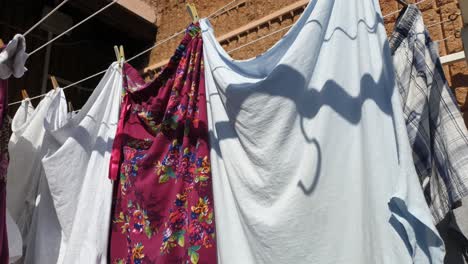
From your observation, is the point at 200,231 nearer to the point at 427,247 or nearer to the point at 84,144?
the point at 427,247

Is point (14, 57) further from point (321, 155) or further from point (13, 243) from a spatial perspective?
point (321, 155)

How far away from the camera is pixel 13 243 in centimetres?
149

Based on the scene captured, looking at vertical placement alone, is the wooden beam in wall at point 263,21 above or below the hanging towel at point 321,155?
above

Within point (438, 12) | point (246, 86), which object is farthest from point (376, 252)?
point (438, 12)

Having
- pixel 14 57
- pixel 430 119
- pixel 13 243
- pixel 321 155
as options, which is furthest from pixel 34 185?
pixel 430 119

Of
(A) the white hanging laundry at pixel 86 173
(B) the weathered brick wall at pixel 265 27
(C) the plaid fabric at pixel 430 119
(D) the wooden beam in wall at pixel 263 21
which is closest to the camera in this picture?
(C) the plaid fabric at pixel 430 119

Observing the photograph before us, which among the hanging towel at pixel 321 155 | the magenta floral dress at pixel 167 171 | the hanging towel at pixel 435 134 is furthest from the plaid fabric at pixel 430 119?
the magenta floral dress at pixel 167 171

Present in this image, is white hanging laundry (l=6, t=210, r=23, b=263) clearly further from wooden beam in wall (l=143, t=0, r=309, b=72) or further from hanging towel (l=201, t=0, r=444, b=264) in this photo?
wooden beam in wall (l=143, t=0, r=309, b=72)

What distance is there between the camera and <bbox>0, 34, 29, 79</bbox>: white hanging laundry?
1.49 meters

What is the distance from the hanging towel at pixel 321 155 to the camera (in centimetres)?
90

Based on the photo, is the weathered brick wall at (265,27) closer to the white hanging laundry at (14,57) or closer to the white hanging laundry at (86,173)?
the white hanging laundry at (86,173)

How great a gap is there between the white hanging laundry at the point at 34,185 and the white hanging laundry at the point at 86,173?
76mm

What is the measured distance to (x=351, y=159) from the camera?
976 millimetres

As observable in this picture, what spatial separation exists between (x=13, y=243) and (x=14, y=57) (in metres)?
0.65
